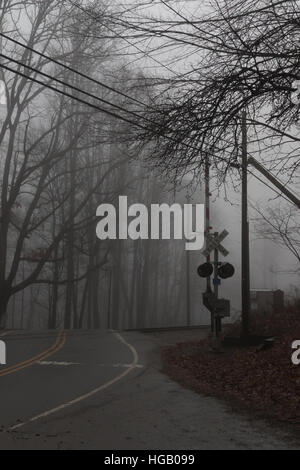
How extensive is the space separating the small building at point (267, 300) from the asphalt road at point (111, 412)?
7.96m

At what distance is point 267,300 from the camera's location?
80.7 ft

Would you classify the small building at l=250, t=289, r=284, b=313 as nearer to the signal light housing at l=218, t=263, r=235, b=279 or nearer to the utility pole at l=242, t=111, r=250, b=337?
the utility pole at l=242, t=111, r=250, b=337

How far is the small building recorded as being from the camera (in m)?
22.0

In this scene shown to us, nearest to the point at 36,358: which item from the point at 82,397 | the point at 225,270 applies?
the point at 225,270

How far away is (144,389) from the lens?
36.4 feet

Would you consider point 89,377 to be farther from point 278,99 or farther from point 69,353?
point 278,99

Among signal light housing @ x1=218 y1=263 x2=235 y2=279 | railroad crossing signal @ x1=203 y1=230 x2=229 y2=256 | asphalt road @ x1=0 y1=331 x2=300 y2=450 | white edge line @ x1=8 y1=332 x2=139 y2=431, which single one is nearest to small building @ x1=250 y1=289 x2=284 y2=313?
signal light housing @ x1=218 y1=263 x2=235 y2=279

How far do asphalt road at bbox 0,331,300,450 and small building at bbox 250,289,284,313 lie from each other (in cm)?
796

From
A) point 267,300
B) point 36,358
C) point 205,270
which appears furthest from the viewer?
point 267,300

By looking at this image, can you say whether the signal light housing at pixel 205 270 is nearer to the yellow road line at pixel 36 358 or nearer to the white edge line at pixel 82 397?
the white edge line at pixel 82 397

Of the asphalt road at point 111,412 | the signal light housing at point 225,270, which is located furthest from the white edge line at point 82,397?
the signal light housing at point 225,270

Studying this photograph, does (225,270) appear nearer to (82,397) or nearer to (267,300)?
(82,397)

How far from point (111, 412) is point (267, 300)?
16840mm
